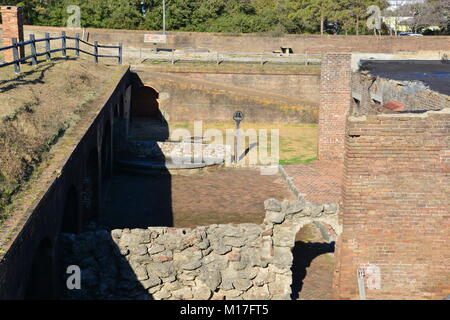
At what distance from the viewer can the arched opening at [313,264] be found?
1035cm

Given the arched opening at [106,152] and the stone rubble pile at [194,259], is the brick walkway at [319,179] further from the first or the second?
the arched opening at [106,152]

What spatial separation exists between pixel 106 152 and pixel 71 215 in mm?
6143

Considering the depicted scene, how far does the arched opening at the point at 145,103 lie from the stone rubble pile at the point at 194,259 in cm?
1891

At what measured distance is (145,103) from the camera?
91.4ft

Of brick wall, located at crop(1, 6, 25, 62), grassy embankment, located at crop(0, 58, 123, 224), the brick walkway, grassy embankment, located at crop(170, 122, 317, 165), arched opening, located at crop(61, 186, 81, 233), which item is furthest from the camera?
grassy embankment, located at crop(170, 122, 317, 165)

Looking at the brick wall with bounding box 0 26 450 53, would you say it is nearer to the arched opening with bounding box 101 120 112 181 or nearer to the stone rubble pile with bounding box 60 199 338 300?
the arched opening with bounding box 101 120 112 181

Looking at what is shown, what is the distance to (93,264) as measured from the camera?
888cm

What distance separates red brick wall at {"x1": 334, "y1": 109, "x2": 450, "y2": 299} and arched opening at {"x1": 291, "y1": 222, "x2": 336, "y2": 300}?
1259 mm

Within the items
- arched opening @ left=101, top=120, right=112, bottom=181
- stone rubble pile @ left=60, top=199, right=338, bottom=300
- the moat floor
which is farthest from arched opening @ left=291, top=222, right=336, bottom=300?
arched opening @ left=101, top=120, right=112, bottom=181

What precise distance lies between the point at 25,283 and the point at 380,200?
4.85 metres

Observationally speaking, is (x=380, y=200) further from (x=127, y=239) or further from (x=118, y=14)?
(x=118, y=14)

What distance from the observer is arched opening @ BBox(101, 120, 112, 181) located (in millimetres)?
Answer: 16562

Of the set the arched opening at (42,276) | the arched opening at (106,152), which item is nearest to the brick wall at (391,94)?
the arched opening at (42,276)
